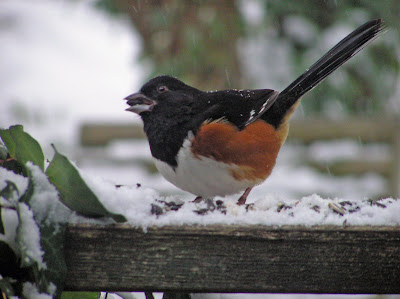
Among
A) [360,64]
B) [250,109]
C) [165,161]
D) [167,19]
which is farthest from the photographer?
[167,19]

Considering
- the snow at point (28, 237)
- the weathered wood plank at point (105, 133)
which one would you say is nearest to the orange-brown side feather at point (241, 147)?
the snow at point (28, 237)

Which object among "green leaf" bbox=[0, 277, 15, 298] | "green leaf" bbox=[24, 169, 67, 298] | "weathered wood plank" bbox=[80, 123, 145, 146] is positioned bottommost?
"green leaf" bbox=[0, 277, 15, 298]

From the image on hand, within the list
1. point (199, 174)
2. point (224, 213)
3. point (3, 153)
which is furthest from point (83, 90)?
point (224, 213)

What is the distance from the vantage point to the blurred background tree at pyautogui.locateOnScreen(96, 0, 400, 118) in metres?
5.14

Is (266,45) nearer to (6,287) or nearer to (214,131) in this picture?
(214,131)

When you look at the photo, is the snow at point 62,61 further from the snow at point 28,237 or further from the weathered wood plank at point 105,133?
the snow at point 28,237

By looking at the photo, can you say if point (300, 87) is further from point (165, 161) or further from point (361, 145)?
point (361, 145)

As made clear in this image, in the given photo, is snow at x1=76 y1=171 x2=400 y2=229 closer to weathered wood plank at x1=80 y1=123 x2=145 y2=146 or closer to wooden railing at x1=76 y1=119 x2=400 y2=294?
wooden railing at x1=76 y1=119 x2=400 y2=294

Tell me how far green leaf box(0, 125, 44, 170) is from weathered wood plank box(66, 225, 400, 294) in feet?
0.53

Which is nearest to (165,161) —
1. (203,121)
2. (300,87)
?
(203,121)

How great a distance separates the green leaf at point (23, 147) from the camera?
1056 mm

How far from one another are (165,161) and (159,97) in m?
0.28

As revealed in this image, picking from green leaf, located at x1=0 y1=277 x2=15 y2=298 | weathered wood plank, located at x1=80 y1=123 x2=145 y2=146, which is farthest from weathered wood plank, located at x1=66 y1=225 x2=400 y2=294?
weathered wood plank, located at x1=80 y1=123 x2=145 y2=146

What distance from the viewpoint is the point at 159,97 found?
6.70 feet
